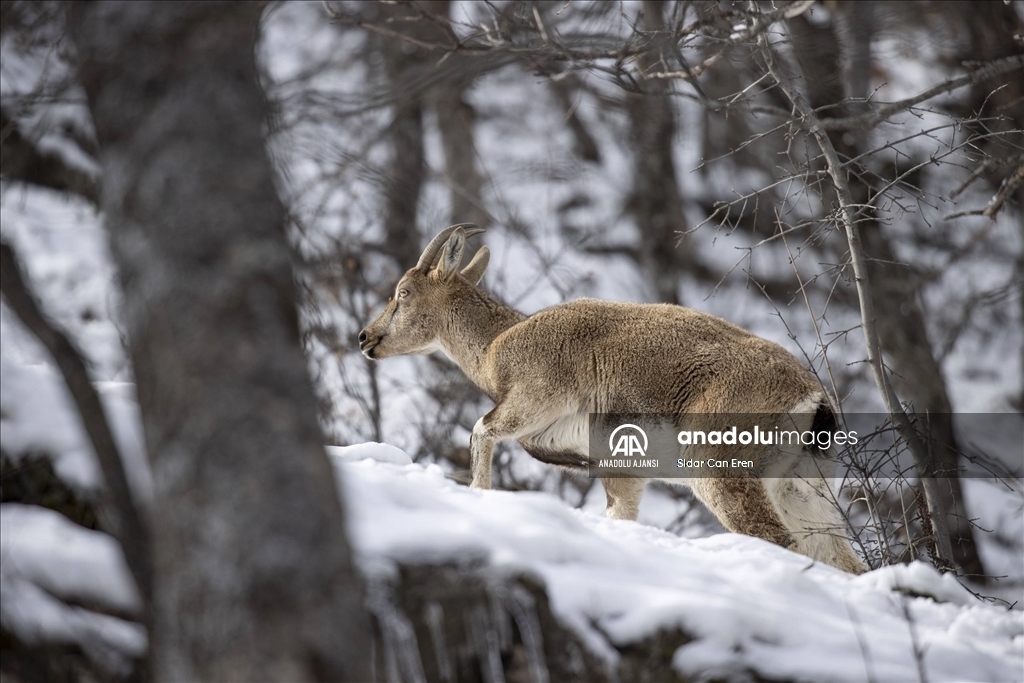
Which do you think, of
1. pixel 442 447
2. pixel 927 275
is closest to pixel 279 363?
pixel 442 447

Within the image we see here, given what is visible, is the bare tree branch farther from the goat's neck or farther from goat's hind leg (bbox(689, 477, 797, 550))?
the goat's neck

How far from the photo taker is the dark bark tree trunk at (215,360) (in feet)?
9.37

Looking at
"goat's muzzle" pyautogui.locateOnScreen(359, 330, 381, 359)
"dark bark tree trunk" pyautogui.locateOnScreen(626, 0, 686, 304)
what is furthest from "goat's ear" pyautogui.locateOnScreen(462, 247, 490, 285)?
"dark bark tree trunk" pyautogui.locateOnScreen(626, 0, 686, 304)

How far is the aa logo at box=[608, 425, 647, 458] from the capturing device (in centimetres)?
675

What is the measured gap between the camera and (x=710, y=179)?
2209 centimetres

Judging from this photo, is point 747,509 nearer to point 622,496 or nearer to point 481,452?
point 622,496

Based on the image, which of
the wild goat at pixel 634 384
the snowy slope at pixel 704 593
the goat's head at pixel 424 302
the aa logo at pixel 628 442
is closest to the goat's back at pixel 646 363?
the wild goat at pixel 634 384

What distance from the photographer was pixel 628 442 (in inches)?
268

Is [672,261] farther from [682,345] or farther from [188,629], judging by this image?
[188,629]

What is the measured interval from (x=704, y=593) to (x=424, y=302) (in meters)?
4.40

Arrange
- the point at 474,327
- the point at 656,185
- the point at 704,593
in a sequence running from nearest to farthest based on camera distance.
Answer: the point at 704,593 → the point at 474,327 → the point at 656,185

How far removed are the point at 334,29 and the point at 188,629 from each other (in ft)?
60.4

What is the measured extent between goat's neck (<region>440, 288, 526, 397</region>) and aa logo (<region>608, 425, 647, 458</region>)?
1318 mm

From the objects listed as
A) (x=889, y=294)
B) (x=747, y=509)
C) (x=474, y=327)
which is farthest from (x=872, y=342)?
(x=889, y=294)
